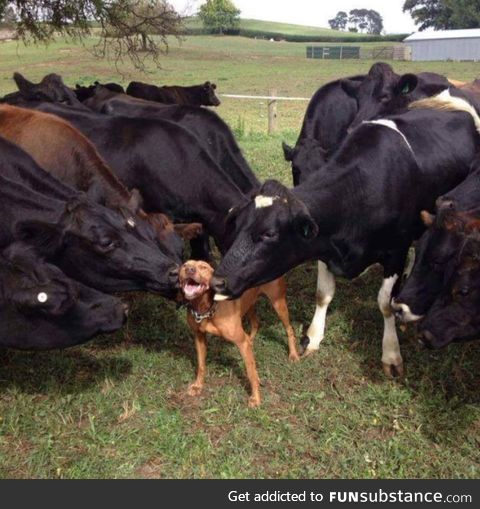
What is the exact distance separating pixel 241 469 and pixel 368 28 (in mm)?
155312

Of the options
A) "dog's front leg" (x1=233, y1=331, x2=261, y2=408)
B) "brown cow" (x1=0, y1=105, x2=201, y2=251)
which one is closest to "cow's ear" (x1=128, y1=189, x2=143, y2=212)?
"brown cow" (x1=0, y1=105, x2=201, y2=251)

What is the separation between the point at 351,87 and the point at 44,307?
15.4ft

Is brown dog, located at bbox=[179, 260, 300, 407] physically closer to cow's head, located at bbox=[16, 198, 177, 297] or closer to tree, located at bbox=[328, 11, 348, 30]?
cow's head, located at bbox=[16, 198, 177, 297]

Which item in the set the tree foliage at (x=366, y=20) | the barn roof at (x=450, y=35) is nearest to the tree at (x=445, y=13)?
the barn roof at (x=450, y=35)

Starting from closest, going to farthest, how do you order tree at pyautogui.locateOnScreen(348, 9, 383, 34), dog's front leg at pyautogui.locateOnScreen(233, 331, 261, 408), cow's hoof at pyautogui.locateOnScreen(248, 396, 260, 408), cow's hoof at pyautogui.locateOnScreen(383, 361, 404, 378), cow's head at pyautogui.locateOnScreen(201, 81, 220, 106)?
1. dog's front leg at pyautogui.locateOnScreen(233, 331, 261, 408)
2. cow's hoof at pyautogui.locateOnScreen(248, 396, 260, 408)
3. cow's hoof at pyautogui.locateOnScreen(383, 361, 404, 378)
4. cow's head at pyautogui.locateOnScreen(201, 81, 220, 106)
5. tree at pyautogui.locateOnScreen(348, 9, 383, 34)

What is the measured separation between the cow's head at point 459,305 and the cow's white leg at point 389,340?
A: 3.81 feet

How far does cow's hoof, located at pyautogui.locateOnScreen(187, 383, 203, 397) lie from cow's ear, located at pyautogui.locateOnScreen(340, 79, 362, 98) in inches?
153

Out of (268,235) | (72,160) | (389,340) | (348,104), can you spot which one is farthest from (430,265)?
(348,104)

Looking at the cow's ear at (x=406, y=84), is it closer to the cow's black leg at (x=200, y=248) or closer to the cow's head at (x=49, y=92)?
the cow's black leg at (x=200, y=248)

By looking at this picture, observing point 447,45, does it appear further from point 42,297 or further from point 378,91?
point 42,297

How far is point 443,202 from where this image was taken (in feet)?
13.0

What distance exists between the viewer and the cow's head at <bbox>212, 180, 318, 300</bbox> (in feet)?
12.8

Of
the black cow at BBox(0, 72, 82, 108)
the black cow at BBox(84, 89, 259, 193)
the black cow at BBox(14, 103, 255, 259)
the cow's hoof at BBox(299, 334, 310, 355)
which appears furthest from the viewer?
the black cow at BBox(0, 72, 82, 108)

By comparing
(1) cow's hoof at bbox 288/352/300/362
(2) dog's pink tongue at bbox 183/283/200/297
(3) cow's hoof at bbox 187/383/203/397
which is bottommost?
(1) cow's hoof at bbox 288/352/300/362
